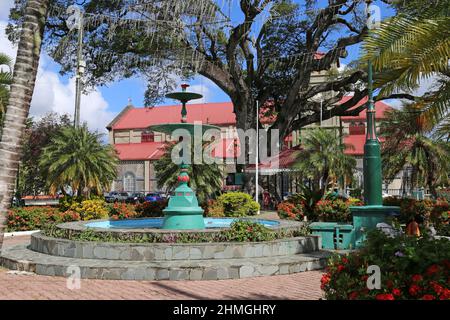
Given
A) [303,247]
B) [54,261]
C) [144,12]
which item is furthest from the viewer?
[144,12]

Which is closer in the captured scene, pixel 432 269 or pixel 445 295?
pixel 445 295

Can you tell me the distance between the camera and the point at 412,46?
7.18m

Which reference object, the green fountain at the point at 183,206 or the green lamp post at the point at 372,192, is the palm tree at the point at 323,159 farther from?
the green lamp post at the point at 372,192

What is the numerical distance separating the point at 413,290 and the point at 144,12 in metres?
11.3

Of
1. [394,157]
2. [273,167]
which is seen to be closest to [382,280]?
[394,157]

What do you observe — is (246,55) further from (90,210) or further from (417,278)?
(417,278)

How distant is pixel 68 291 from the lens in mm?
7000

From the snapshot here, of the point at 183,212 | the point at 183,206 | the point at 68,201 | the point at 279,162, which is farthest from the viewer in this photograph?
the point at 279,162

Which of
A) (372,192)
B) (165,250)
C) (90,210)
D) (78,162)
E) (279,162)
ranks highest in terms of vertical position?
(279,162)

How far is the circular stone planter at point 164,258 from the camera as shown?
7945 millimetres

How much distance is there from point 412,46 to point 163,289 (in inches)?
214

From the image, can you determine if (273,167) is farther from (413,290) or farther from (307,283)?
(413,290)

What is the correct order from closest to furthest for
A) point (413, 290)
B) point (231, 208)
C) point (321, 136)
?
point (413, 290) < point (231, 208) < point (321, 136)

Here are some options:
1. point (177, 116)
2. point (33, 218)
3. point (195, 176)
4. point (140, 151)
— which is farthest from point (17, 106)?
point (140, 151)
